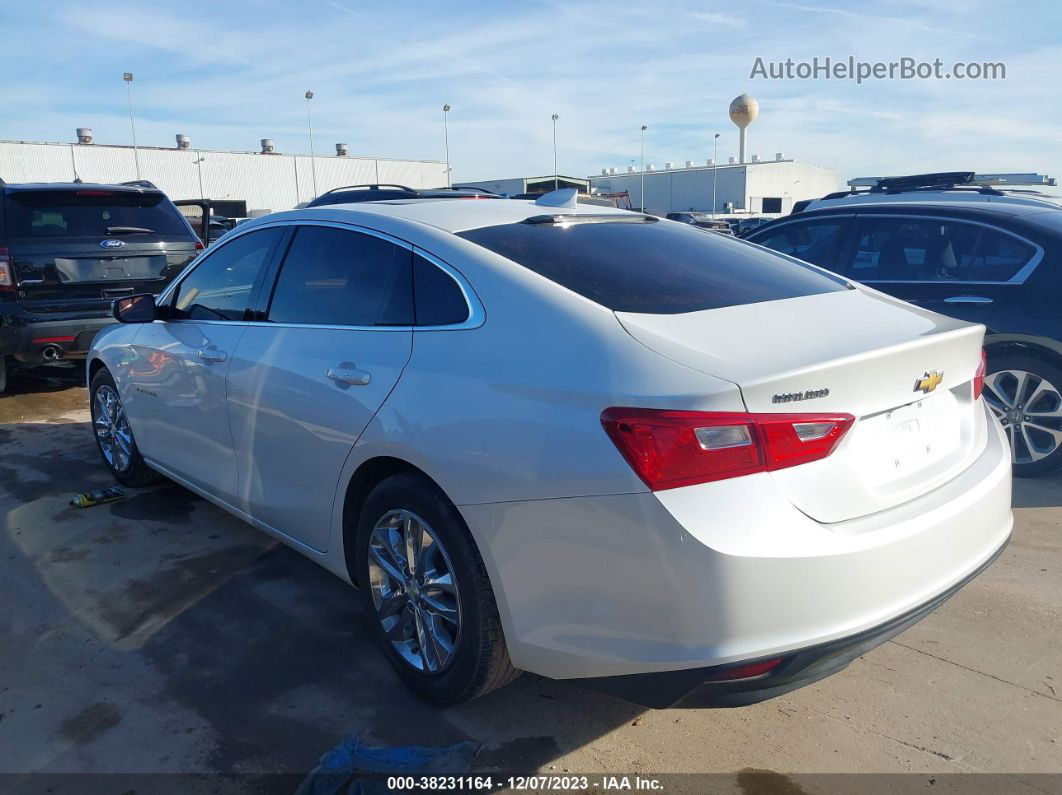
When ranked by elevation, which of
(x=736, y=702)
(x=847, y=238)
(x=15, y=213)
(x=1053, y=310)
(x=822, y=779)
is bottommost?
(x=822, y=779)

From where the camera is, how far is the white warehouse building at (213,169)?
44344mm

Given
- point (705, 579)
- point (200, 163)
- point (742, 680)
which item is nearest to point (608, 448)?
point (705, 579)

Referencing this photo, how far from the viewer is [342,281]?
10.6ft

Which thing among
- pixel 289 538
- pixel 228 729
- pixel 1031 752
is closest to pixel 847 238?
pixel 1031 752

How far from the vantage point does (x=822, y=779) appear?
247 centimetres

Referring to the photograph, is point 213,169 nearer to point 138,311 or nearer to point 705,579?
point 138,311

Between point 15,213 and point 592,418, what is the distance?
21.2 feet

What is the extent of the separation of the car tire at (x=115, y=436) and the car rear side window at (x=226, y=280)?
3.34 ft

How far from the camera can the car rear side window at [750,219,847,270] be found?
5.82 meters

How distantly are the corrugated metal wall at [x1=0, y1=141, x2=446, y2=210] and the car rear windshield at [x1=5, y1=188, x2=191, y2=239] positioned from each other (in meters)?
40.1

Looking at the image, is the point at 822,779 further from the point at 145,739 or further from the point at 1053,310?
the point at 1053,310

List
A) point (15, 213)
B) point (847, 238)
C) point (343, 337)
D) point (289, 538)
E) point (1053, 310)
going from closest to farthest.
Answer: point (343, 337) < point (289, 538) < point (1053, 310) < point (847, 238) < point (15, 213)

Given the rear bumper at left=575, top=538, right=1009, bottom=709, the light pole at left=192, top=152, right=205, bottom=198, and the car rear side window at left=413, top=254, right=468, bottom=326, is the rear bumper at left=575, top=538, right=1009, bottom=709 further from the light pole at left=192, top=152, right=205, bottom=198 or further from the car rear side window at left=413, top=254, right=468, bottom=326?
the light pole at left=192, top=152, right=205, bottom=198

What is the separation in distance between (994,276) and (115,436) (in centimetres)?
543
